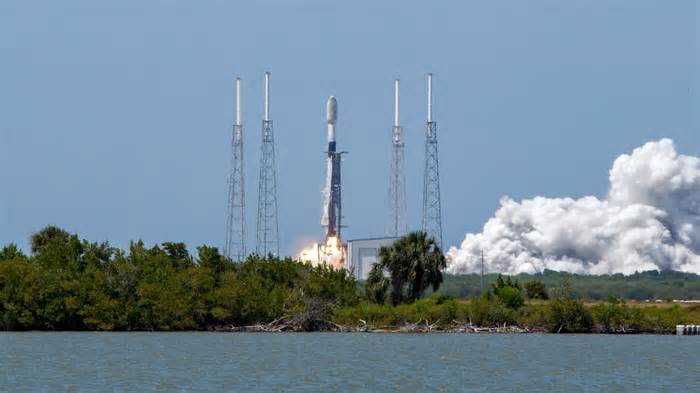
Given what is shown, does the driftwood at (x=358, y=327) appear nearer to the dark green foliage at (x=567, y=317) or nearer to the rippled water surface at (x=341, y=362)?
the dark green foliage at (x=567, y=317)

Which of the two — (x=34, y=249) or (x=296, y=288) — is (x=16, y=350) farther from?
(x=34, y=249)

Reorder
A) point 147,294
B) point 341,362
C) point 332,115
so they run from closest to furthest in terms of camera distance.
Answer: point 341,362
point 147,294
point 332,115

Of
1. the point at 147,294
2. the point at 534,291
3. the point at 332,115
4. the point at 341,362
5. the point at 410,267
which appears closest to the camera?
the point at 341,362

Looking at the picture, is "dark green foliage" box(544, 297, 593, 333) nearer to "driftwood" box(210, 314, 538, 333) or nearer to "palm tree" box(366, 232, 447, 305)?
"driftwood" box(210, 314, 538, 333)

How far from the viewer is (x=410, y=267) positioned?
10406 cm

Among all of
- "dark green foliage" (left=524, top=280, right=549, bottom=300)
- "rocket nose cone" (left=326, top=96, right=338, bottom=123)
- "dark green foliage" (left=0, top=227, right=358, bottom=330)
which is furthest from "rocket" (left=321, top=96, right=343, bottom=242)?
"dark green foliage" (left=0, top=227, right=358, bottom=330)

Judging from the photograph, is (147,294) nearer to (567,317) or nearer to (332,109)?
(567,317)

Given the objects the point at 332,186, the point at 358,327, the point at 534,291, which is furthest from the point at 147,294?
the point at 332,186

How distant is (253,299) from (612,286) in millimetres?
73613

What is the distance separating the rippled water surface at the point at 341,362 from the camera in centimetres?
5872

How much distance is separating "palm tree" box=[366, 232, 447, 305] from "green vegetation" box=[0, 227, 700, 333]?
0.09 metres

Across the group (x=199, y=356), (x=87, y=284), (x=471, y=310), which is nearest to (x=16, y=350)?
(x=199, y=356)

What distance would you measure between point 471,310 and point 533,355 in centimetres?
2591

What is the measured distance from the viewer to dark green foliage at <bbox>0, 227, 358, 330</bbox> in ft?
328
